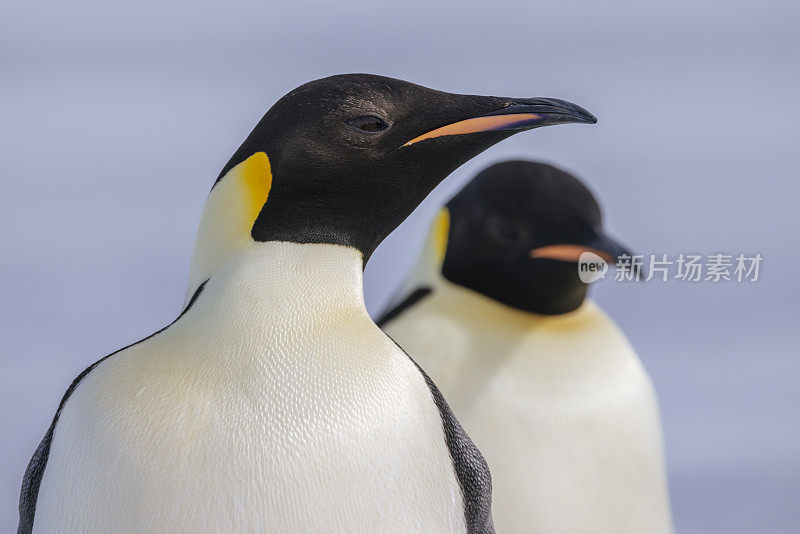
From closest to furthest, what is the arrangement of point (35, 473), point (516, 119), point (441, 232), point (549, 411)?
point (35, 473) → point (516, 119) → point (549, 411) → point (441, 232)

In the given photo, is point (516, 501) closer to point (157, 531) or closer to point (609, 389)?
point (609, 389)

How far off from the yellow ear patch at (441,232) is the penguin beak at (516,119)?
4.04 feet

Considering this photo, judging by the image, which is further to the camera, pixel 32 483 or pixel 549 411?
pixel 549 411

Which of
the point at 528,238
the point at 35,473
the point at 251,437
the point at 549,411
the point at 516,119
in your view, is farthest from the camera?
the point at 528,238

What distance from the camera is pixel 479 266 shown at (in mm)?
2701

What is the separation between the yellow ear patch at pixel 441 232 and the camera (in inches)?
112

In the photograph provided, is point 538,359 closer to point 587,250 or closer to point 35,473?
point 587,250

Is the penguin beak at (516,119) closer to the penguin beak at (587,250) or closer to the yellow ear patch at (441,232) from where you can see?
the penguin beak at (587,250)

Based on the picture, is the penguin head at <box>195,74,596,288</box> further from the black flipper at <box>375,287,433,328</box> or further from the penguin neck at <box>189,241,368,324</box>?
the black flipper at <box>375,287,433,328</box>

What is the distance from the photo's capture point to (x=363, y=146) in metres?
1.51

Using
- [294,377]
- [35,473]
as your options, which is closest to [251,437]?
[294,377]

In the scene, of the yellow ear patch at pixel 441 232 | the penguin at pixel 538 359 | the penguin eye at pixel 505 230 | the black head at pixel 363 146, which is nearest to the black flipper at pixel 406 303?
the penguin at pixel 538 359

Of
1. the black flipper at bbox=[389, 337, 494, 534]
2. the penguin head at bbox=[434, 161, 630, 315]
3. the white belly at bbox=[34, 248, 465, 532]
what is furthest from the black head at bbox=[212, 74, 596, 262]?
the penguin head at bbox=[434, 161, 630, 315]

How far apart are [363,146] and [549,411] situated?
119cm
